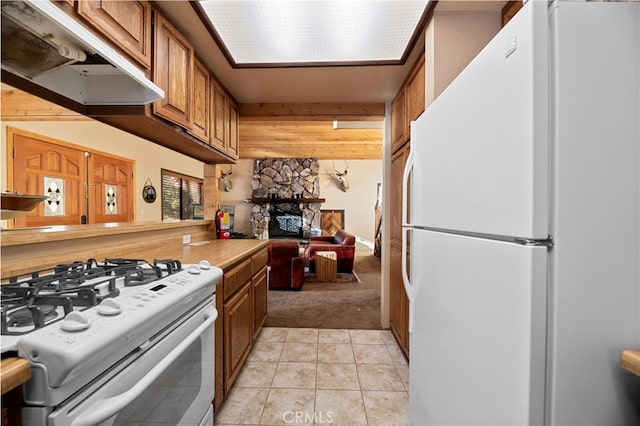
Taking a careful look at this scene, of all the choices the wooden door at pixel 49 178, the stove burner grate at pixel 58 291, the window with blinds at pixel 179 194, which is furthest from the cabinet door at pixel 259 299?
the window with blinds at pixel 179 194

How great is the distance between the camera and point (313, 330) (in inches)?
106

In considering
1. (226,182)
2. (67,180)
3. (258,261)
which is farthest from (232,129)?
(226,182)

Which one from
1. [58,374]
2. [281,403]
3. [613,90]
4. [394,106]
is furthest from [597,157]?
[394,106]

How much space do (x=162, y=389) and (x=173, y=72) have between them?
5.42 feet

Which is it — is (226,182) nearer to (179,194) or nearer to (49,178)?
(179,194)

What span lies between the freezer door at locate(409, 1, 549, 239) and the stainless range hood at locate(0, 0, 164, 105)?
4.20 feet

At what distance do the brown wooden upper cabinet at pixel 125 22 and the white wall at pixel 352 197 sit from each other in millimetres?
6261

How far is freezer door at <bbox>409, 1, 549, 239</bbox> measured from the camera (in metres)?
0.61

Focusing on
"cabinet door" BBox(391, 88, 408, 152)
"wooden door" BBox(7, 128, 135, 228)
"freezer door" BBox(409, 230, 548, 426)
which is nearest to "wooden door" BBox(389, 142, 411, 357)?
"cabinet door" BBox(391, 88, 408, 152)

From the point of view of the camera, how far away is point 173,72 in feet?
5.32

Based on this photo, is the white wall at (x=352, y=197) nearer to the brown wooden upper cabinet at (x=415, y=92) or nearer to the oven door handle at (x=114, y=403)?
the brown wooden upper cabinet at (x=415, y=92)

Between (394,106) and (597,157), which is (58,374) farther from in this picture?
(394,106)

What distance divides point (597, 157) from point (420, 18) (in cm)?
142

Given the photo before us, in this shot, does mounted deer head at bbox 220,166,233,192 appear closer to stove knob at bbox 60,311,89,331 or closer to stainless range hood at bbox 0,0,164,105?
stainless range hood at bbox 0,0,164,105
